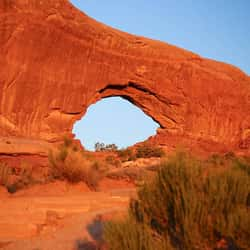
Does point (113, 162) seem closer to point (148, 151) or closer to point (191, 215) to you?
point (148, 151)

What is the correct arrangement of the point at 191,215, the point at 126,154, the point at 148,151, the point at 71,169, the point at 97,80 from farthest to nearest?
1. the point at 126,154
2. the point at 148,151
3. the point at 97,80
4. the point at 71,169
5. the point at 191,215

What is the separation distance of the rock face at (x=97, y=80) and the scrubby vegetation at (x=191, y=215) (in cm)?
2246

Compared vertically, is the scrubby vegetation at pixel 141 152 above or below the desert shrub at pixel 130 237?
above

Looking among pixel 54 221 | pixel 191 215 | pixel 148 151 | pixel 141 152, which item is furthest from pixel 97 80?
pixel 191 215

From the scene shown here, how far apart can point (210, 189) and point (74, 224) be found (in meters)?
4.16

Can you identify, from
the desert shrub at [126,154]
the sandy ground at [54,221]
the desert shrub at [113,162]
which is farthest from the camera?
the desert shrub at [126,154]

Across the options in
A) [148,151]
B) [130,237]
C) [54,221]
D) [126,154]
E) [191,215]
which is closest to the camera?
[130,237]

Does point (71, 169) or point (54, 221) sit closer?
point (54, 221)

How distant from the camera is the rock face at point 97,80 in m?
27.6

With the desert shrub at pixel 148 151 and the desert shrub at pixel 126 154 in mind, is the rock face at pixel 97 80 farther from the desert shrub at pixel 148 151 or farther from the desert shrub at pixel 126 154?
the desert shrub at pixel 126 154

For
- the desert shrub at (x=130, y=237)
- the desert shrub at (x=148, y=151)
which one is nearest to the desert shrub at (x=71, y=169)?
the desert shrub at (x=130, y=237)

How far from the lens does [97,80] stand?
31.7 metres

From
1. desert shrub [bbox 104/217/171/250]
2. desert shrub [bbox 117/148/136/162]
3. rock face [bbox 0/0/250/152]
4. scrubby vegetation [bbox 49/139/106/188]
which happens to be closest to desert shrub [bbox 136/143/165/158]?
desert shrub [bbox 117/148/136/162]

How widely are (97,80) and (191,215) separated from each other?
2789 centimetres
